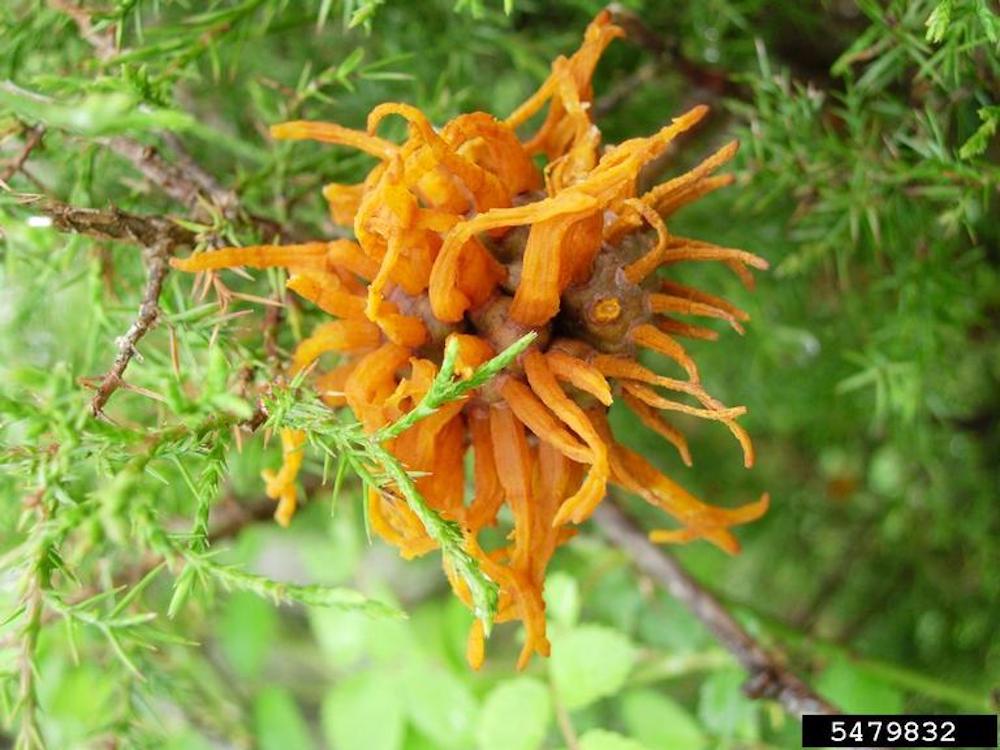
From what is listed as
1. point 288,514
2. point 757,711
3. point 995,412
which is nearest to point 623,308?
point 288,514

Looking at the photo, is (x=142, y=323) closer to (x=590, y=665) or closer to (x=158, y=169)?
(x=158, y=169)

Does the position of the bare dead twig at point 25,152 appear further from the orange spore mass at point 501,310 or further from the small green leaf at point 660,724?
the small green leaf at point 660,724

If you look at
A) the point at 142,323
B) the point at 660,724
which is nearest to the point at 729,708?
the point at 660,724

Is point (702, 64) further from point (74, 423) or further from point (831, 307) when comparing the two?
point (74, 423)

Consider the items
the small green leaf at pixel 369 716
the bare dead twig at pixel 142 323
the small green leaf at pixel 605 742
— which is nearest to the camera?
the bare dead twig at pixel 142 323

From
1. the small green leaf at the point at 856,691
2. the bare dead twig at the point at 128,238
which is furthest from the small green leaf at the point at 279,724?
the bare dead twig at the point at 128,238

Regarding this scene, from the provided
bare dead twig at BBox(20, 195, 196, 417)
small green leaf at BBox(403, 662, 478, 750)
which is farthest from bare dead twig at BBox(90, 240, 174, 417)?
small green leaf at BBox(403, 662, 478, 750)
